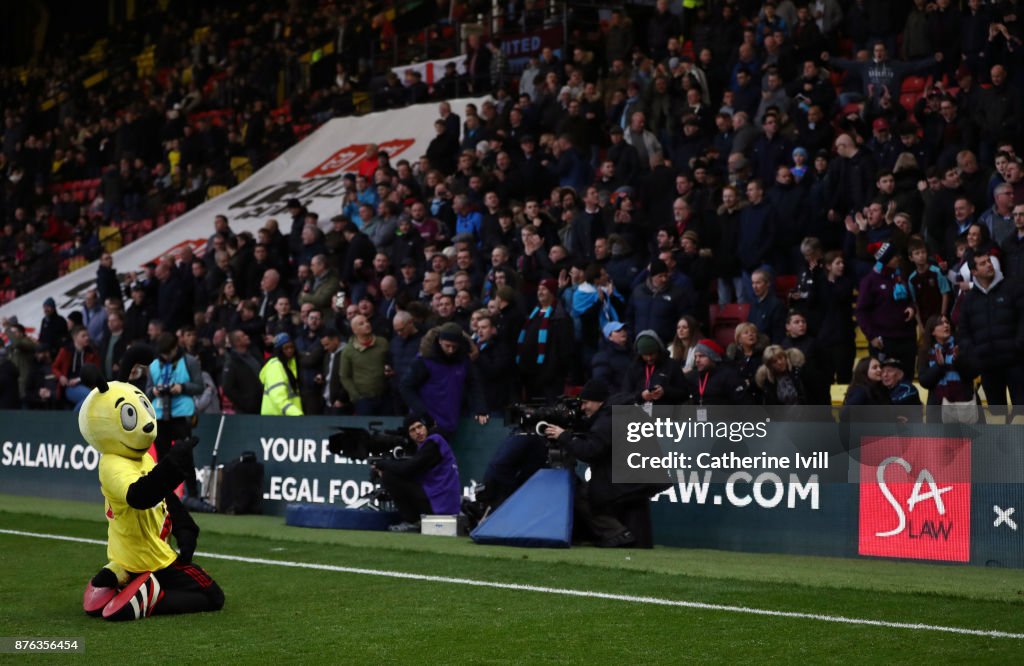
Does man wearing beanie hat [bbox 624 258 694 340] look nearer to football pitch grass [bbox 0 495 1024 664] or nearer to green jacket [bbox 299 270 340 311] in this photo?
football pitch grass [bbox 0 495 1024 664]

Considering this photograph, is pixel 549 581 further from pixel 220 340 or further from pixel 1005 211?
pixel 220 340

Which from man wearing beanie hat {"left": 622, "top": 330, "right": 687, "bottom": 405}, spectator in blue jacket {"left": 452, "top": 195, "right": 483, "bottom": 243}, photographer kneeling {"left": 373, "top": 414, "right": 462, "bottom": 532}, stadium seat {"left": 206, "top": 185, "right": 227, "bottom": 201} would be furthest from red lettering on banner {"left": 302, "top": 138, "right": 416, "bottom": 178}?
man wearing beanie hat {"left": 622, "top": 330, "right": 687, "bottom": 405}

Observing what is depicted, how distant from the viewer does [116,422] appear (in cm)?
854

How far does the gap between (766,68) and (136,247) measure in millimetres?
13972

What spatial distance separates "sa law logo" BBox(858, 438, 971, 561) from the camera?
11047mm

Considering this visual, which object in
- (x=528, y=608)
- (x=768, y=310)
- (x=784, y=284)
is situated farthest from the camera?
(x=784, y=284)

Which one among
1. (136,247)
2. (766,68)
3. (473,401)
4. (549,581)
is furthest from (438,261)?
(136,247)

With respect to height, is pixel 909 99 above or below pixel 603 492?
above

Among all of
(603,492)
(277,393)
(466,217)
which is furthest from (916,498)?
(466,217)

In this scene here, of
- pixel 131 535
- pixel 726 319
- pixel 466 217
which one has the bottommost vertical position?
pixel 131 535

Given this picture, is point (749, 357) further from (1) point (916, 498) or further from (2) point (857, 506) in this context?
(1) point (916, 498)

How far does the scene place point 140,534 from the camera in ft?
27.9

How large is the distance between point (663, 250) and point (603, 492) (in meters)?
3.79

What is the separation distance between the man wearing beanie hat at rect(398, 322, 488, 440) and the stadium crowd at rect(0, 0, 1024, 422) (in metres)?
0.03
